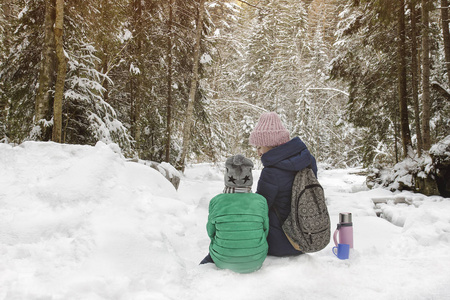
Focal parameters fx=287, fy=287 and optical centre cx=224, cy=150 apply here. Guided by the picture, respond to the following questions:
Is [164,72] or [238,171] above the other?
[164,72]

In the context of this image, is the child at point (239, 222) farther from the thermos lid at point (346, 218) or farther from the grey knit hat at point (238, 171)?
the thermos lid at point (346, 218)

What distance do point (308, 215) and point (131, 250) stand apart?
1872 millimetres

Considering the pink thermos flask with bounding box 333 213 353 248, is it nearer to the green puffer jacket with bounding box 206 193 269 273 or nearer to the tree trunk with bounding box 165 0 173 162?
the green puffer jacket with bounding box 206 193 269 273

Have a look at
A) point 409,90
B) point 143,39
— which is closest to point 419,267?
point 409,90

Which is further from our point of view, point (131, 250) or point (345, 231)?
point (345, 231)

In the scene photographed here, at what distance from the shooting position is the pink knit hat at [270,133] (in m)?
3.00

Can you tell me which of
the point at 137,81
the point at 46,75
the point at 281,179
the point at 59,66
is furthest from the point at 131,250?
the point at 137,81

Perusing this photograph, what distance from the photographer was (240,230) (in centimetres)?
271

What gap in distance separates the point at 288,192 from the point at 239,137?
1997cm

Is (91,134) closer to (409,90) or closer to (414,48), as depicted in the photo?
(414,48)

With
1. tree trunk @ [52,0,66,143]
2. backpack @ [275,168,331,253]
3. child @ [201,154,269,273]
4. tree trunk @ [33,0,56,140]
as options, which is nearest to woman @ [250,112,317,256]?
backpack @ [275,168,331,253]

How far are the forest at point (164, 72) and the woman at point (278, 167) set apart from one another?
6087mm

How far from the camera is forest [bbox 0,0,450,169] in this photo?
819 cm

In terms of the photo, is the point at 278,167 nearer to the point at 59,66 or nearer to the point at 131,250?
the point at 131,250
